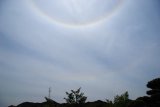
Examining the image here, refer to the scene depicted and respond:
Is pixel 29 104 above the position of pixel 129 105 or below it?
above

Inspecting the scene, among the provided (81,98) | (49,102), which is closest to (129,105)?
(81,98)

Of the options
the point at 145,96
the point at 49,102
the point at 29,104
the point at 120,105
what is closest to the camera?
the point at 49,102

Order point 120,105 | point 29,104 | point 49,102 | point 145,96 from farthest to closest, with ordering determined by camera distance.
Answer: point 29,104, point 145,96, point 120,105, point 49,102

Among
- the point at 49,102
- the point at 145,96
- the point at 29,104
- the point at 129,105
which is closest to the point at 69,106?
the point at 49,102

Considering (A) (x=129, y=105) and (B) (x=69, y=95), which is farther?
(B) (x=69, y=95)

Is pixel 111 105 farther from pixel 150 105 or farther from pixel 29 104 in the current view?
pixel 29 104

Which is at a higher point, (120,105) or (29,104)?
(29,104)

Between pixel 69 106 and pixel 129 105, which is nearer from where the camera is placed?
pixel 129 105

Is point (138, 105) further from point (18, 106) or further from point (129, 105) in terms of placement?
point (18, 106)

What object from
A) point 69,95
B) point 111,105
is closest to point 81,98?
point 69,95
